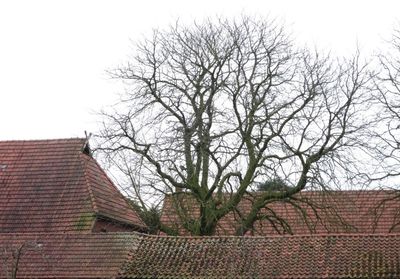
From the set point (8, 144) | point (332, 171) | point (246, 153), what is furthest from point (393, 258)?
point (8, 144)

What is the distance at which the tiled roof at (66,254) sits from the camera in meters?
22.5

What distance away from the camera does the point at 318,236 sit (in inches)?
902

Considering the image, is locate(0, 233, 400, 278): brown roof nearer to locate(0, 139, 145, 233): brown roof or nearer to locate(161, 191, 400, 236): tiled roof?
locate(0, 139, 145, 233): brown roof

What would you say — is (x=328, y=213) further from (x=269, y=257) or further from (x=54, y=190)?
(x=54, y=190)

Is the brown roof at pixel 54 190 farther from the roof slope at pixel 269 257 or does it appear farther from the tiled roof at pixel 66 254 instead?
the roof slope at pixel 269 257

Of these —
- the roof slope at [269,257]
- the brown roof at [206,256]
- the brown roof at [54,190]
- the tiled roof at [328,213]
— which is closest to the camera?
the roof slope at [269,257]

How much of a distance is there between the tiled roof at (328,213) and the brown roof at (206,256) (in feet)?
8.75

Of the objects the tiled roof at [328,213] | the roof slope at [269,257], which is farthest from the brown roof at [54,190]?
the roof slope at [269,257]

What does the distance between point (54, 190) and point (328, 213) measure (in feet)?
31.4

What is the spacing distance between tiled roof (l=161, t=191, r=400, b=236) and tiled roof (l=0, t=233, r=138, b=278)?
340 cm

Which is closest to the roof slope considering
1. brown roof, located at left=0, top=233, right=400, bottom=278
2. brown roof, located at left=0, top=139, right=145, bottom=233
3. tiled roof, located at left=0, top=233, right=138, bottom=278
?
brown roof, located at left=0, top=233, right=400, bottom=278

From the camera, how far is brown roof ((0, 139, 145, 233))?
26.3m

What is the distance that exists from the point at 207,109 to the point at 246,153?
6.91 feet

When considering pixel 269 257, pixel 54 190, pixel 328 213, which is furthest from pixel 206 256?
pixel 54 190
